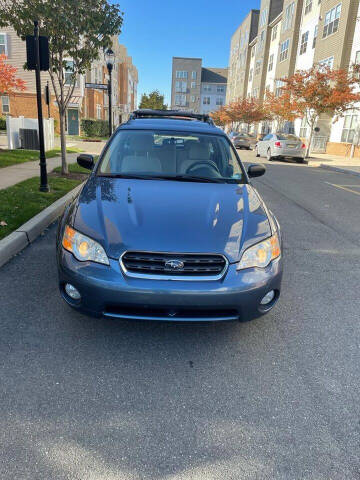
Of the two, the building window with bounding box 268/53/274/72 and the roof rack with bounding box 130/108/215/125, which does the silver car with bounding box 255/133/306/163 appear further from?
the building window with bounding box 268/53/274/72

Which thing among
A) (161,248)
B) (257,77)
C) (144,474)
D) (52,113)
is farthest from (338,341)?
(257,77)

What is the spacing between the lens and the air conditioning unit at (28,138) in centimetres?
1591

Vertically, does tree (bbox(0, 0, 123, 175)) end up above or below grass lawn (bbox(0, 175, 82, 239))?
above

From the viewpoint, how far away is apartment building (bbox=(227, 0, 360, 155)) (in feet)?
85.5

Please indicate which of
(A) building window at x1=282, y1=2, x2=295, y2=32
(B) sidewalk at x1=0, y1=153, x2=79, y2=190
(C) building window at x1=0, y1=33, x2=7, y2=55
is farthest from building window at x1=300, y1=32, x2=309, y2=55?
(B) sidewalk at x1=0, y1=153, x2=79, y2=190

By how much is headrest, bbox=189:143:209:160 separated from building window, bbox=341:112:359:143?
927 inches

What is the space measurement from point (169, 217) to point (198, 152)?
66.6 inches

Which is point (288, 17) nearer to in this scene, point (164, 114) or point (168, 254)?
point (164, 114)

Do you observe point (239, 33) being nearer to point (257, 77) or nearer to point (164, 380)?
point (257, 77)

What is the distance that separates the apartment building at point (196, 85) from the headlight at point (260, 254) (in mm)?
98961

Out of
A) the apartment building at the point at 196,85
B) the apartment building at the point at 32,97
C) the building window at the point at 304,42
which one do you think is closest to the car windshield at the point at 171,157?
the apartment building at the point at 32,97

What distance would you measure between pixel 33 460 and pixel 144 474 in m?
0.58

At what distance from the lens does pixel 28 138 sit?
16062 mm

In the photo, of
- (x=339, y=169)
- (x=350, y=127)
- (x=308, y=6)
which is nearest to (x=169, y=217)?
(x=339, y=169)
